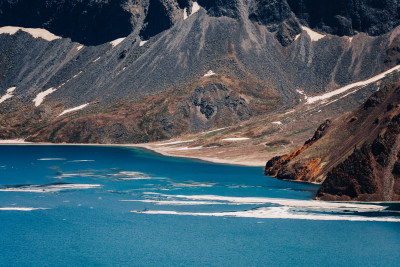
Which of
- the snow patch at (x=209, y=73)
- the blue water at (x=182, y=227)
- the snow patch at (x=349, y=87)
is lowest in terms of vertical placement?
the blue water at (x=182, y=227)

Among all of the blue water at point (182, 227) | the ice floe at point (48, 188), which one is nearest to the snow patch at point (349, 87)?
the blue water at point (182, 227)

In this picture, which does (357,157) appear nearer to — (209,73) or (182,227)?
(182,227)

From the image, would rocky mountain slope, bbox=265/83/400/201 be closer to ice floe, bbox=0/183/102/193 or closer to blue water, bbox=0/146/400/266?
blue water, bbox=0/146/400/266

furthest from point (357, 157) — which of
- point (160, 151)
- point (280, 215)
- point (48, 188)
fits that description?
point (160, 151)

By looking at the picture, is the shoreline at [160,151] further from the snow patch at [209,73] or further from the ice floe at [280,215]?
the ice floe at [280,215]

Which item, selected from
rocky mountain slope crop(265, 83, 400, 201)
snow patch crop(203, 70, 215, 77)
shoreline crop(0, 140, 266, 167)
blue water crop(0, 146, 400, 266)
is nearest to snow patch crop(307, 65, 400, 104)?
snow patch crop(203, 70, 215, 77)

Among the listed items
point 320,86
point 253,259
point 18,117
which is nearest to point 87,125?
point 18,117
